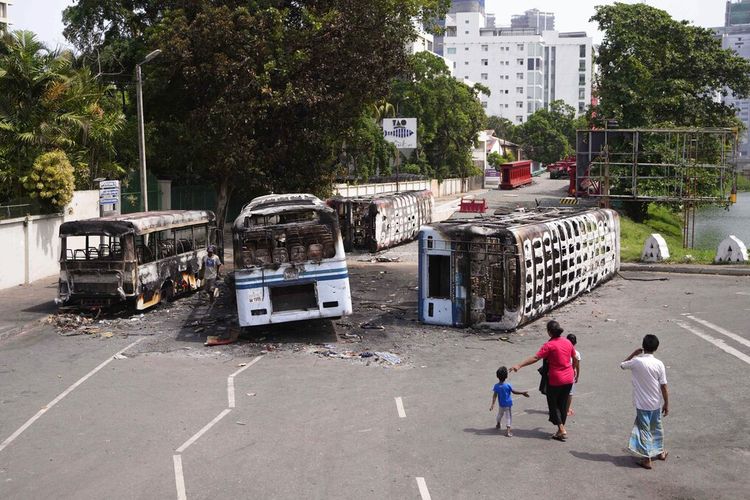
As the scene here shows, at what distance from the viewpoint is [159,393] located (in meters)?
14.4

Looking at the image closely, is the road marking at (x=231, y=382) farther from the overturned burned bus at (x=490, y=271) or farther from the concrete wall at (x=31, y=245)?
the concrete wall at (x=31, y=245)

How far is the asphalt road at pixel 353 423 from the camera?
32.9ft

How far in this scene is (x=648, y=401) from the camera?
10.3m

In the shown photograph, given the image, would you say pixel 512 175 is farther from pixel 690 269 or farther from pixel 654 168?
pixel 690 269

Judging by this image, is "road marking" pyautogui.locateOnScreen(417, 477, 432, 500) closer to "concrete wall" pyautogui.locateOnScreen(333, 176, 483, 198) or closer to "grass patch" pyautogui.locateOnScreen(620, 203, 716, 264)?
"grass patch" pyautogui.locateOnScreen(620, 203, 716, 264)

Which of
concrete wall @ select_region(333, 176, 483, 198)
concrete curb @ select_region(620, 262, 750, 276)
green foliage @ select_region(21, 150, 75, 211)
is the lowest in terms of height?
concrete curb @ select_region(620, 262, 750, 276)

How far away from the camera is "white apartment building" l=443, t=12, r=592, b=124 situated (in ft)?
519

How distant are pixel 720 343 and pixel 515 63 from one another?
483ft

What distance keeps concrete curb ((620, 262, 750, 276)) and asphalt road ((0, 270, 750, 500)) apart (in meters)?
10.2

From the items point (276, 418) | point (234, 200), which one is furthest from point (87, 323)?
point (234, 200)

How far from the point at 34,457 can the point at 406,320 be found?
10955 millimetres

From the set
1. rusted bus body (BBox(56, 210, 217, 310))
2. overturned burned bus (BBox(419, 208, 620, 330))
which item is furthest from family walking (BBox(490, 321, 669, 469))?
rusted bus body (BBox(56, 210, 217, 310))

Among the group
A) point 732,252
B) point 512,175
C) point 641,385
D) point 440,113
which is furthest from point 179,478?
point 512,175

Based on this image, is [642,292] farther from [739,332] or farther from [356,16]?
[356,16]
